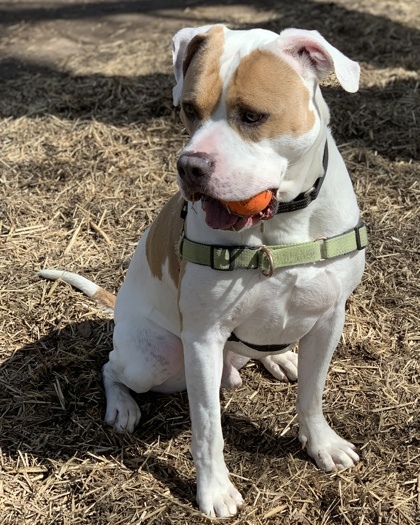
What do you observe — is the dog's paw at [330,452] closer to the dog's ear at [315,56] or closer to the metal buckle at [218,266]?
the metal buckle at [218,266]

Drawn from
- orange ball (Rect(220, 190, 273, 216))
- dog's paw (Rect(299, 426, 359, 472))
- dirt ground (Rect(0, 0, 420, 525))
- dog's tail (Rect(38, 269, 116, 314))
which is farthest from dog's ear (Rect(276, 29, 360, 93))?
dog's tail (Rect(38, 269, 116, 314))

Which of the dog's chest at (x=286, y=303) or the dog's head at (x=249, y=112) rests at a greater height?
the dog's head at (x=249, y=112)

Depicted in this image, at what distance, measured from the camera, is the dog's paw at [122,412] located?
3.57 metres

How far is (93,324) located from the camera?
418 centimetres

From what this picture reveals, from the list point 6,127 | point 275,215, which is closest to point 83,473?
point 275,215

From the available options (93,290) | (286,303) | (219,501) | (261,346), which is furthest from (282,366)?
(93,290)

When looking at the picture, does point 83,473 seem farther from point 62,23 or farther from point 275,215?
point 62,23

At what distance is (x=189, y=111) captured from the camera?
2.52 m

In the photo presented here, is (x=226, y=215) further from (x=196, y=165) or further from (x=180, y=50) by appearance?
(x=180, y=50)

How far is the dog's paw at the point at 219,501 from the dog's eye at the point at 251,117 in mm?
1559

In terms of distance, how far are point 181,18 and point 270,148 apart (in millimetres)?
5897

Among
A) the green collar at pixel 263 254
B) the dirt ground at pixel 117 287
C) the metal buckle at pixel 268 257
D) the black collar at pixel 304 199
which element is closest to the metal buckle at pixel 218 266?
the green collar at pixel 263 254

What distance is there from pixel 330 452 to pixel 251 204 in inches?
56.3

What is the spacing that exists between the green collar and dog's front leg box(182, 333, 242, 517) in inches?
12.6
